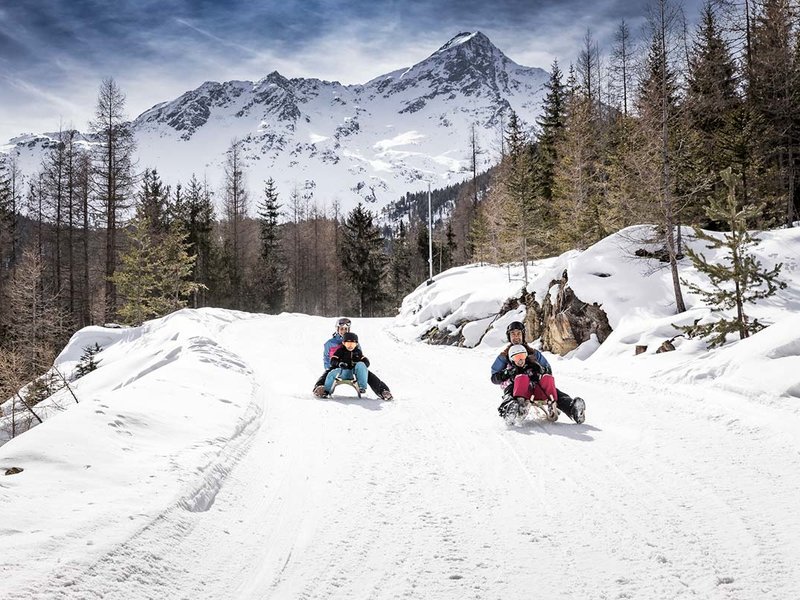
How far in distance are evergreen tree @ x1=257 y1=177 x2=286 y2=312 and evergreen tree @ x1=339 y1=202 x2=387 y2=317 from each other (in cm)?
700

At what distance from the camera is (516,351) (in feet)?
24.2

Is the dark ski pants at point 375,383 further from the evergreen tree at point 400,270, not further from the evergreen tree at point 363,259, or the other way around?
the evergreen tree at point 400,270

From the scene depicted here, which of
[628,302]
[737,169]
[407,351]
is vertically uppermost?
[737,169]

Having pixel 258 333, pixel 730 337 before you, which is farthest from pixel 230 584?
pixel 258 333

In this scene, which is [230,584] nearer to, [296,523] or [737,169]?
[296,523]

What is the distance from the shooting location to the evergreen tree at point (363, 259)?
48281mm

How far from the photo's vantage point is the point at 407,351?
17703mm

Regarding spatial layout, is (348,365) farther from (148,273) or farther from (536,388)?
(148,273)

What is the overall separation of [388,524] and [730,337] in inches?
423

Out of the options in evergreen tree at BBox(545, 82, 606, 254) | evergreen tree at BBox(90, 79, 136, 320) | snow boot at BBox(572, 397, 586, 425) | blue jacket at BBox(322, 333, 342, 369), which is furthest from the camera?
evergreen tree at BBox(90, 79, 136, 320)

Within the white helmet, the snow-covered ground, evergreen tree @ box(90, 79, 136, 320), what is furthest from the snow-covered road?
evergreen tree @ box(90, 79, 136, 320)

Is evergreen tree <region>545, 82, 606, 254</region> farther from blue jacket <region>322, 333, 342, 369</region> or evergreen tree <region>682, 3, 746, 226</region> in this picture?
blue jacket <region>322, 333, 342, 369</region>

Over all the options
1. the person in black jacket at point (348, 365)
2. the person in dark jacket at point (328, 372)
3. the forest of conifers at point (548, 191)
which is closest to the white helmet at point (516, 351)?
the person in dark jacket at point (328, 372)

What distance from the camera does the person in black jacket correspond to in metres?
9.56
